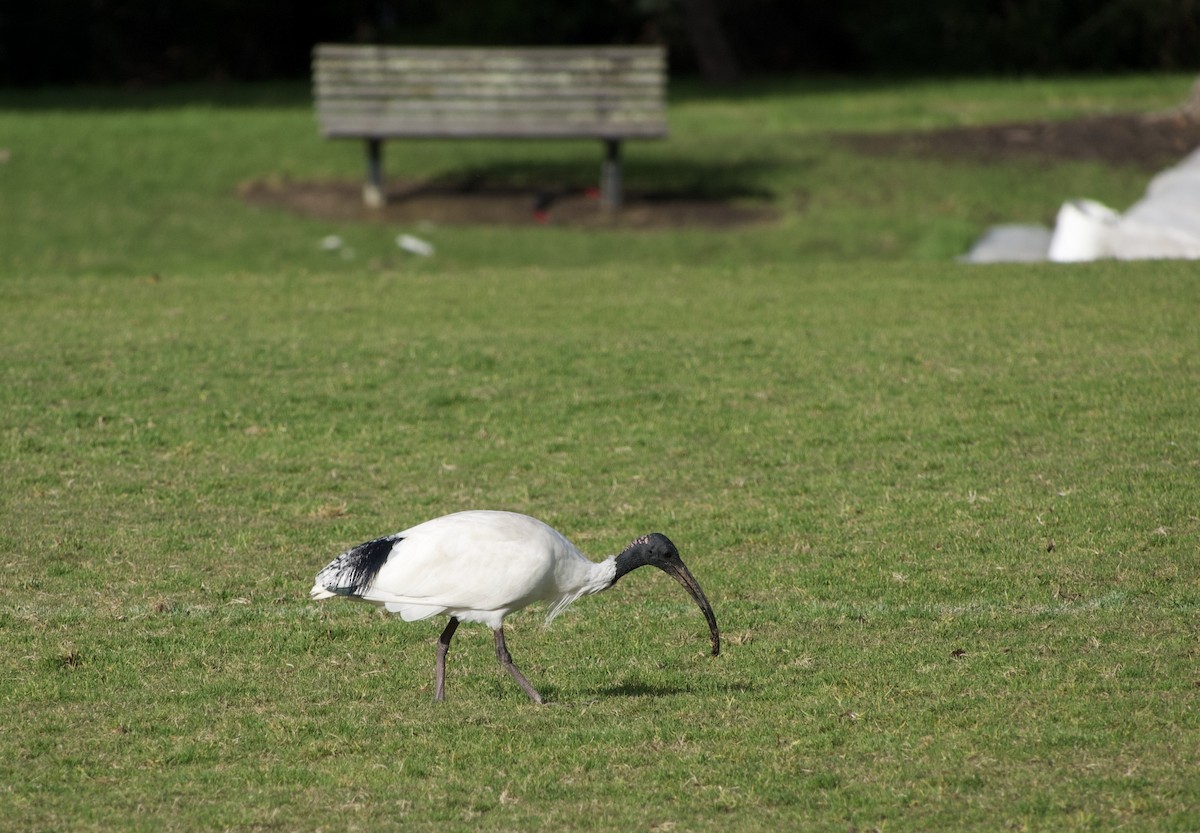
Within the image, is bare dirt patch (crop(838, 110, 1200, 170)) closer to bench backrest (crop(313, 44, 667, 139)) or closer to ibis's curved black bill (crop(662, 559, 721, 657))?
bench backrest (crop(313, 44, 667, 139))

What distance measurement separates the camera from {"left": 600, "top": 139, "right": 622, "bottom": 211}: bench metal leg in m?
18.6

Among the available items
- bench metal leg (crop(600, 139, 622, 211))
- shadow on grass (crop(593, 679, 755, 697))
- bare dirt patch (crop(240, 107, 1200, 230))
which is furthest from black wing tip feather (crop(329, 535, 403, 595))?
bench metal leg (crop(600, 139, 622, 211))

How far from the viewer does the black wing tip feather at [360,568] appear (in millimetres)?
5836

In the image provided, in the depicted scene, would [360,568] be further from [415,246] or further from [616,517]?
[415,246]

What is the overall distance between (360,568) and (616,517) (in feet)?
9.84

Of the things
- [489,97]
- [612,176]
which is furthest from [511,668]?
[489,97]

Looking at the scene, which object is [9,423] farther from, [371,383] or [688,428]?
[688,428]

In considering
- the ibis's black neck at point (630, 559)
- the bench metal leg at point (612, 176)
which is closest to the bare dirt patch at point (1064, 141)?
the bench metal leg at point (612, 176)

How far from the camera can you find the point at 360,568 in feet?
19.2

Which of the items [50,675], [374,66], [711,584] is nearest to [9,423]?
[50,675]

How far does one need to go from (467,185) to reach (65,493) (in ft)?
38.0

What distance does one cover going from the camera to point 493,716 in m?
5.97

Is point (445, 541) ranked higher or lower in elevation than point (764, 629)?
higher

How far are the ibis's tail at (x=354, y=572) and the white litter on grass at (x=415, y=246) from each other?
11064 mm
